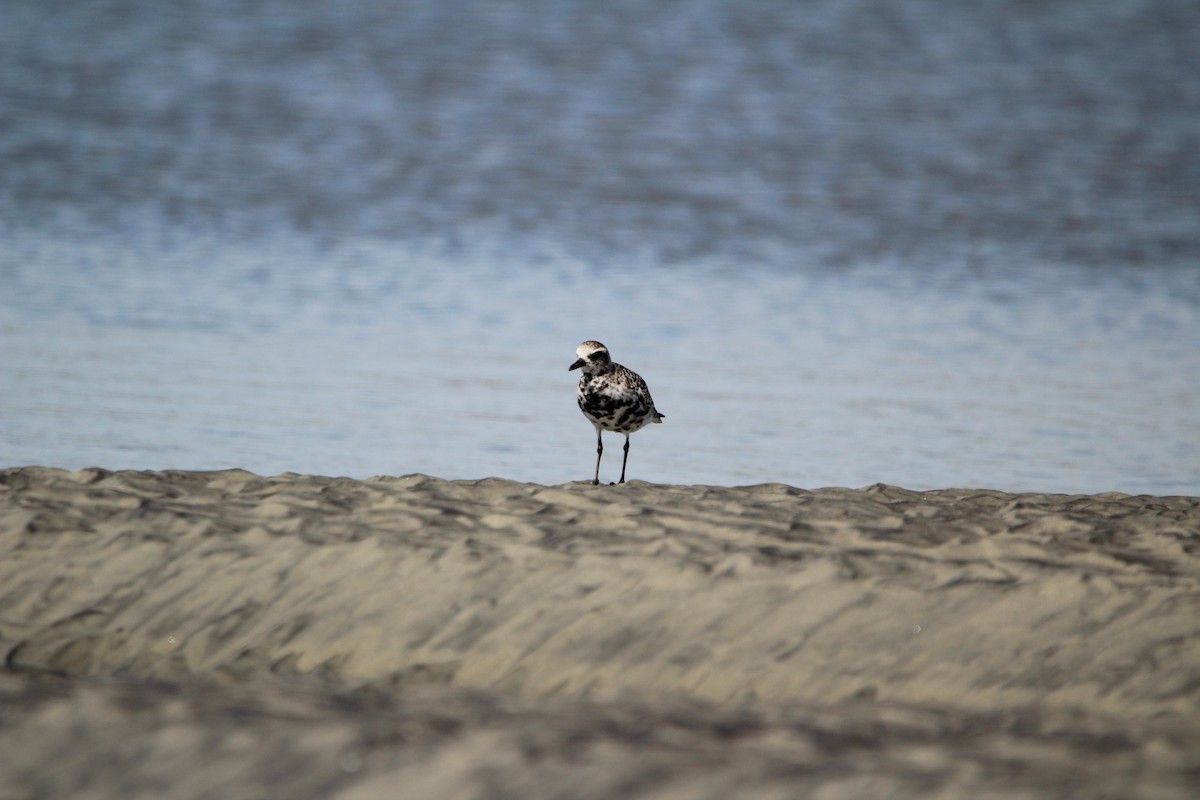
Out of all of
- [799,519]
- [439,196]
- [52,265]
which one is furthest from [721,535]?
[439,196]

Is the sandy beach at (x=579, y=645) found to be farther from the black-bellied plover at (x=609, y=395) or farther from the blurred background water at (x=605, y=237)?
the blurred background water at (x=605, y=237)

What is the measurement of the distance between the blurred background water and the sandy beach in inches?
74.3

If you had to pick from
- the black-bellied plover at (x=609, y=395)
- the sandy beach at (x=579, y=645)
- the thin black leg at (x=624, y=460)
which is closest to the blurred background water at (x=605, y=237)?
the thin black leg at (x=624, y=460)

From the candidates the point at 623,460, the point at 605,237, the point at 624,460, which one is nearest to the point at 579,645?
the point at 624,460

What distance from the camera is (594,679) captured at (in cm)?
414

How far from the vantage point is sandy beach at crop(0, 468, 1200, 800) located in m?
3.37

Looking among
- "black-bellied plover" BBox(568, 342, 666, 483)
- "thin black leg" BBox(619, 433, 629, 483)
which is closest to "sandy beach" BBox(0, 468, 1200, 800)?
"thin black leg" BBox(619, 433, 629, 483)

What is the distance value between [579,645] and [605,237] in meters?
9.56

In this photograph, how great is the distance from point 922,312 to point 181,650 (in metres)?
7.85

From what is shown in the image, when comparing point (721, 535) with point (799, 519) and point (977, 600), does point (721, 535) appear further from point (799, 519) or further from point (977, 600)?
point (977, 600)

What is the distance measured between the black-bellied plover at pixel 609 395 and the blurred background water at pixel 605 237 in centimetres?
33

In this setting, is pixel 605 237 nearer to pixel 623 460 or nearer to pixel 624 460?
pixel 623 460

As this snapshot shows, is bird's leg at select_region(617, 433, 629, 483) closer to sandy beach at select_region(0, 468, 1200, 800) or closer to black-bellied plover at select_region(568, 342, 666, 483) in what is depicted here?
black-bellied plover at select_region(568, 342, 666, 483)

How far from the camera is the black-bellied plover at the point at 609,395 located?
22.5 ft
